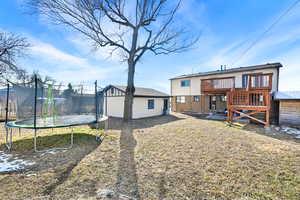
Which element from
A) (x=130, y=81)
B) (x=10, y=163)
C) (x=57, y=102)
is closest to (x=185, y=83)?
(x=130, y=81)

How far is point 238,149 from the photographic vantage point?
473 cm

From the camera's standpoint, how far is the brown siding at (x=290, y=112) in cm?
921

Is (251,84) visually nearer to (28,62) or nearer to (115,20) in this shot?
(115,20)

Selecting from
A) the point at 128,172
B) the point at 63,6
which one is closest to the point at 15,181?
the point at 128,172

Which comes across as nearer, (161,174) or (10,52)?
(161,174)

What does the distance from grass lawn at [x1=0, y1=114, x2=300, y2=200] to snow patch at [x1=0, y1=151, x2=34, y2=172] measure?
0.27m

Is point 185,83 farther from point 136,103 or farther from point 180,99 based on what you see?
point 136,103

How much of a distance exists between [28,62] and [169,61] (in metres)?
15.8

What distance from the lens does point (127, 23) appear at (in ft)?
34.1

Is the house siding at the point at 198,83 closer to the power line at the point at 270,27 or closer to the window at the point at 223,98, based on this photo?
the window at the point at 223,98

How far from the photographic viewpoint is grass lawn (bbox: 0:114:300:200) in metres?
2.40

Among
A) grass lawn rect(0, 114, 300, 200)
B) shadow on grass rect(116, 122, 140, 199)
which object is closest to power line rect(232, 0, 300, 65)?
grass lawn rect(0, 114, 300, 200)

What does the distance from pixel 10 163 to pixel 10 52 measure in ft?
53.1

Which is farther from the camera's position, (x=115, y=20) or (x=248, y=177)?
(x=115, y=20)
